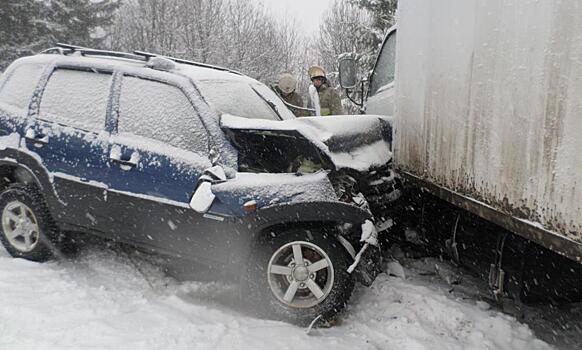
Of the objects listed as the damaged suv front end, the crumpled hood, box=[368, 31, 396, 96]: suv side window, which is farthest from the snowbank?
box=[368, 31, 396, 96]: suv side window

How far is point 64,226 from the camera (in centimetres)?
429

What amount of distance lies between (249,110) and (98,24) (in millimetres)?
25877

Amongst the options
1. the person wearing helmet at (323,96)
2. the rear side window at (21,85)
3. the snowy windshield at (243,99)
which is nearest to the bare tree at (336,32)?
the person wearing helmet at (323,96)

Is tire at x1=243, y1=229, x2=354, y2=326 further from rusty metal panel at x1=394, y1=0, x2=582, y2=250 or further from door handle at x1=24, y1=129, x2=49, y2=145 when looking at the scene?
door handle at x1=24, y1=129, x2=49, y2=145

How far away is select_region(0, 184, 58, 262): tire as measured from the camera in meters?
4.36

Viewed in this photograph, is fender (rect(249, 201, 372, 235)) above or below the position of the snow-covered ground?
above

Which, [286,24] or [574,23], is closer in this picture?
[574,23]

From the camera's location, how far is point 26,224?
4449 mm

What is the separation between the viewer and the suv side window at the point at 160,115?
379 cm

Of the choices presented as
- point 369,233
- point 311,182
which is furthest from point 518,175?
point 311,182

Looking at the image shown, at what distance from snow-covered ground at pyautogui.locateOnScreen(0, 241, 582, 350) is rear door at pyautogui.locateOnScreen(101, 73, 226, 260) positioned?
0.46m

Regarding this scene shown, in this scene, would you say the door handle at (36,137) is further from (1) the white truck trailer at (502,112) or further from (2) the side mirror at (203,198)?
(1) the white truck trailer at (502,112)

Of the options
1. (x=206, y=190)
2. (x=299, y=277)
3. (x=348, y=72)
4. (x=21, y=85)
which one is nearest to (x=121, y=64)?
(x=21, y=85)

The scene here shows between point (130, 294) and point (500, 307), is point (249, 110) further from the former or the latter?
point (500, 307)
